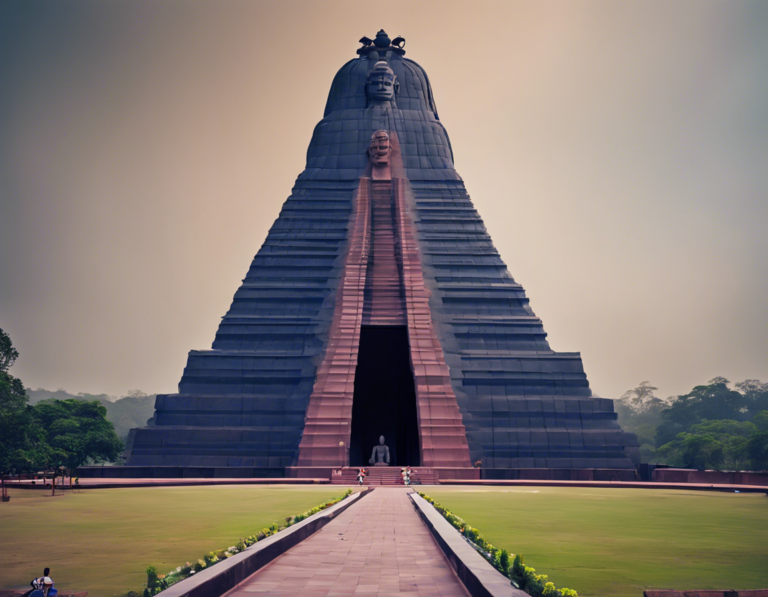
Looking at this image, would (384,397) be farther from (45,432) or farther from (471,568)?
(471,568)

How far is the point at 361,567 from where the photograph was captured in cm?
872

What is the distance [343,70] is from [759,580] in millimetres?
47588

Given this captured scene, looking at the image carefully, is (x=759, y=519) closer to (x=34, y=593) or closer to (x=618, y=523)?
(x=618, y=523)

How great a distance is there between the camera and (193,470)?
106ft

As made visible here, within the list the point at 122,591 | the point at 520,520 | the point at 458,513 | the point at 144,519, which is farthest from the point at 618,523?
the point at 122,591

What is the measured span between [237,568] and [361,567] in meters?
1.57

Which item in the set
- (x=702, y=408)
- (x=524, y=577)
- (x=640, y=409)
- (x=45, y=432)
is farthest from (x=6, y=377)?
(x=640, y=409)

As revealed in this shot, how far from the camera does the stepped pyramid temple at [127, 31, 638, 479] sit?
35.4 m

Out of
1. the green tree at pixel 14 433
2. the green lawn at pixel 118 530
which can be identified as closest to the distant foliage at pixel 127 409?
the green tree at pixel 14 433

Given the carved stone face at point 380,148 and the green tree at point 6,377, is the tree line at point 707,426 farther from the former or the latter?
the green tree at point 6,377

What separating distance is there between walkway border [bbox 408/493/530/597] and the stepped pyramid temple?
21.8 m

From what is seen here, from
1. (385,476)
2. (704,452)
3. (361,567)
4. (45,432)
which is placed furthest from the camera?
(704,452)

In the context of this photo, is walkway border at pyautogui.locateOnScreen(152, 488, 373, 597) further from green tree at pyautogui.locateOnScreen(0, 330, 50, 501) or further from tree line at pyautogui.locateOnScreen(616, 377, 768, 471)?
tree line at pyautogui.locateOnScreen(616, 377, 768, 471)

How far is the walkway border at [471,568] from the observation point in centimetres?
666
